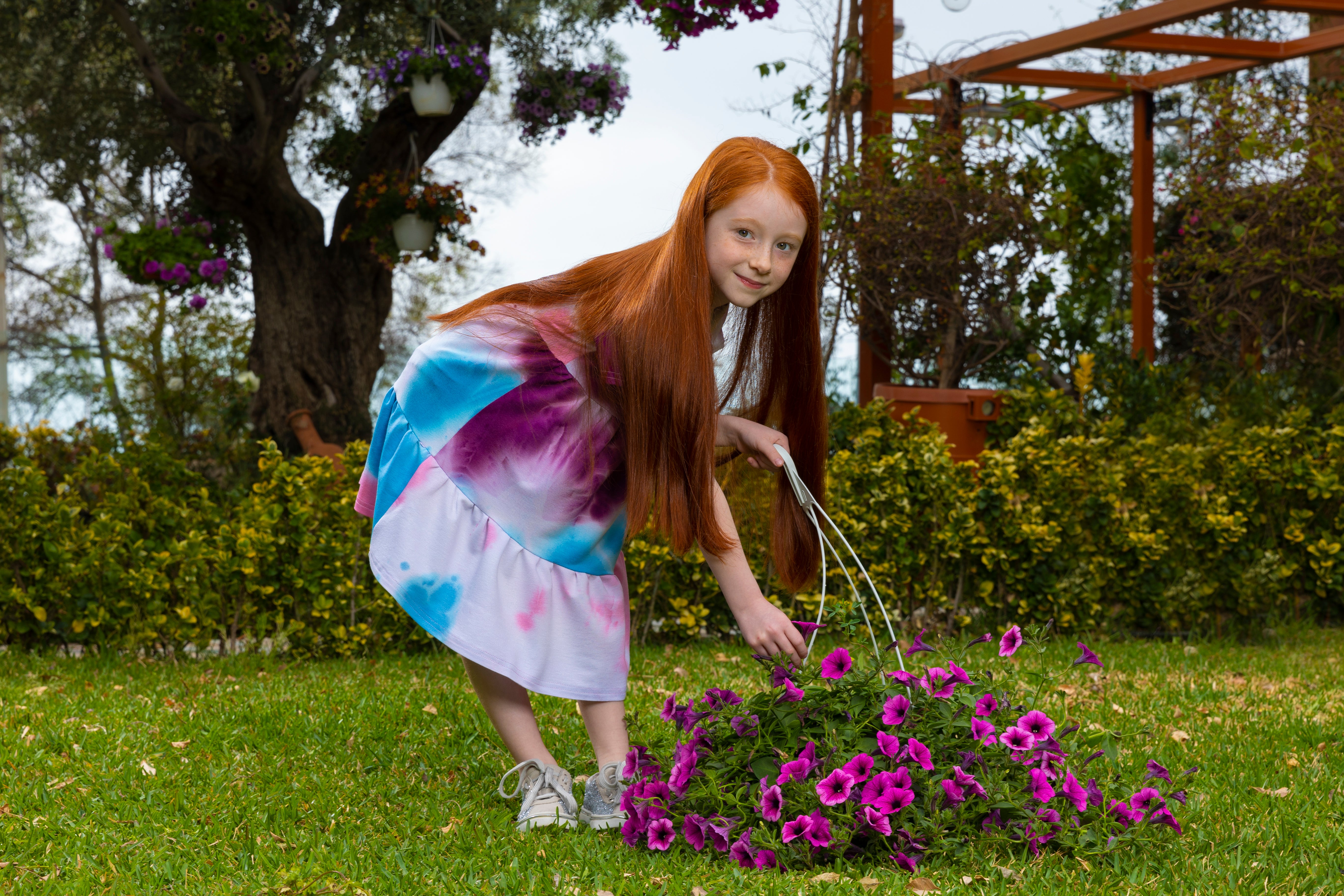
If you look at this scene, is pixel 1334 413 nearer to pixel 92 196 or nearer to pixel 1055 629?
pixel 1055 629

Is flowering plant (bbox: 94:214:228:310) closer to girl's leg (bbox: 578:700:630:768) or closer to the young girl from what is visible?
the young girl

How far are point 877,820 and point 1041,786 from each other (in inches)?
12.3

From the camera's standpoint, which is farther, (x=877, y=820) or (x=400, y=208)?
(x=400, y=208)

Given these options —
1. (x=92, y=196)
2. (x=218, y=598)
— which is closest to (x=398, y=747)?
(x=218, y=598)

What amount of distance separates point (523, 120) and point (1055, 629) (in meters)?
5.44

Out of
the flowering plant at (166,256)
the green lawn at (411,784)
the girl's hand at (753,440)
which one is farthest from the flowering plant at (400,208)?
the girl's hand at (753,440)

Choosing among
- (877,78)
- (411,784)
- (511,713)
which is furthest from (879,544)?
(877,78)

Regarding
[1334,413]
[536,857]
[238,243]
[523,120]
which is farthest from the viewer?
[238,243]

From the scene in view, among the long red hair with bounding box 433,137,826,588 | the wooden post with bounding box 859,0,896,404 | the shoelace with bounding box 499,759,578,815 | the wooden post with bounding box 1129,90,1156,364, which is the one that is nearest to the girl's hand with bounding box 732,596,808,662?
the long red hair with bounding box 433,137,826,588

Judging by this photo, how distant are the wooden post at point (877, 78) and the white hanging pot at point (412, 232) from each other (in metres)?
3.16

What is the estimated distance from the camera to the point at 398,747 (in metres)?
3.16

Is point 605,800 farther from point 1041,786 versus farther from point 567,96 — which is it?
point 567,96

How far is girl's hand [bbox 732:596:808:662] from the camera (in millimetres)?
2143

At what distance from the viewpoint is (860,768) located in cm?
208
